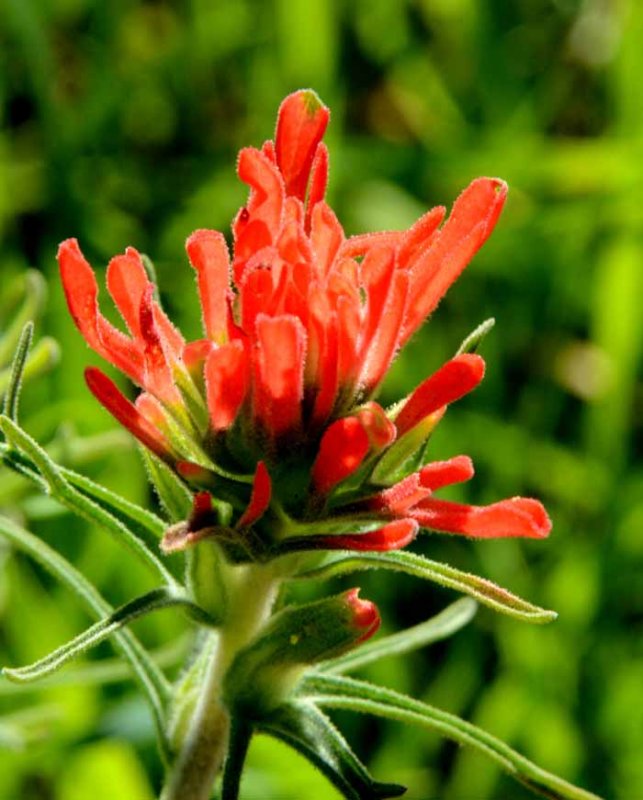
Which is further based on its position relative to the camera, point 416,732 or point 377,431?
point 416,732

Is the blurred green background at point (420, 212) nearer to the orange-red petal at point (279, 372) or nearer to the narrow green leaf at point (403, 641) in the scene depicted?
the narrow green leaf at point (403, 641)

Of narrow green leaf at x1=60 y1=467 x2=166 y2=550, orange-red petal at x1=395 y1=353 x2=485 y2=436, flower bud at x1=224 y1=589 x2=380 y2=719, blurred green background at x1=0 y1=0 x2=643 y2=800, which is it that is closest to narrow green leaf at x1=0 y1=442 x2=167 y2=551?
narrow green leaf at x1=60 y1=467 x2=166 y2=550

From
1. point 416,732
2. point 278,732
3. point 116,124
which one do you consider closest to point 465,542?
point 416,732

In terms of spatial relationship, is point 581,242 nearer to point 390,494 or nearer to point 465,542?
point 465,542

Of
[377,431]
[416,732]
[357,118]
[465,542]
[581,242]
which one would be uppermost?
[377,431]

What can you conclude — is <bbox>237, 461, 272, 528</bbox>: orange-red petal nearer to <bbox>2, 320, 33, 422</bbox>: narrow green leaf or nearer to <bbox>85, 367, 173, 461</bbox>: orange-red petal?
<bbox>85, 367, 173, 461</bbox>: orange-red petal
